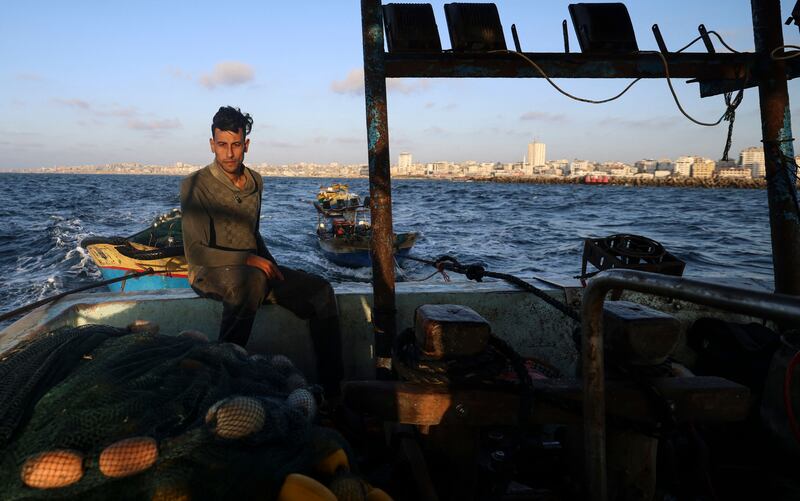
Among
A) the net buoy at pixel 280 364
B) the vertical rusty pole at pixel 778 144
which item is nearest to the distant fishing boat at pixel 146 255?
the net buoy at pixel 280 364

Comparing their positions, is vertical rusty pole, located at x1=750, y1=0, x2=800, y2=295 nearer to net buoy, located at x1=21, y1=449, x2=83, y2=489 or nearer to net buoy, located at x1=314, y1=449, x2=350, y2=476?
net buoy, located at x1=314, y1=449, x2=350, y2=476

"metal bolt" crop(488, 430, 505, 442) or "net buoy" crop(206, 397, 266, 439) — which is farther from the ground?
"net buoy" crop(206, 397, 266, 439)

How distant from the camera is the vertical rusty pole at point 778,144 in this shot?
3598mm

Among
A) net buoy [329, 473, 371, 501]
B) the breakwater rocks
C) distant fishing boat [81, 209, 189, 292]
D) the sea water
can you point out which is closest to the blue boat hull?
distant fishing boat [81, 209, 189, 292]

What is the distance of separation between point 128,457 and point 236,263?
2.21 meters

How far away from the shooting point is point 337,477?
188cm

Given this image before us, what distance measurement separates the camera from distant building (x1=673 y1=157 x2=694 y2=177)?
16788 centimetres

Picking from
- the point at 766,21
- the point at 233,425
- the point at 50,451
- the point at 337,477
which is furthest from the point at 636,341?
the point at 766,21

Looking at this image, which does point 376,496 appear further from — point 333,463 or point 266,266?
point 266,266

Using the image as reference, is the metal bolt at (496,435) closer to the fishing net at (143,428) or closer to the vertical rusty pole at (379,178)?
the vertical rusty pole at (379,178)

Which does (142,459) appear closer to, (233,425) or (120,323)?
(233,425)

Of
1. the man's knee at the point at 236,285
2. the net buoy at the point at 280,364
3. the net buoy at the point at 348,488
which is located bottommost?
the net buoy at the point at 280,364

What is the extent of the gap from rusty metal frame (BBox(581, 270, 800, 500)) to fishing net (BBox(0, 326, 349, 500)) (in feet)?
3.20

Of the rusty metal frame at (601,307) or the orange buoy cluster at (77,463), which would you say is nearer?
the rusty metal frame at (601,307)
